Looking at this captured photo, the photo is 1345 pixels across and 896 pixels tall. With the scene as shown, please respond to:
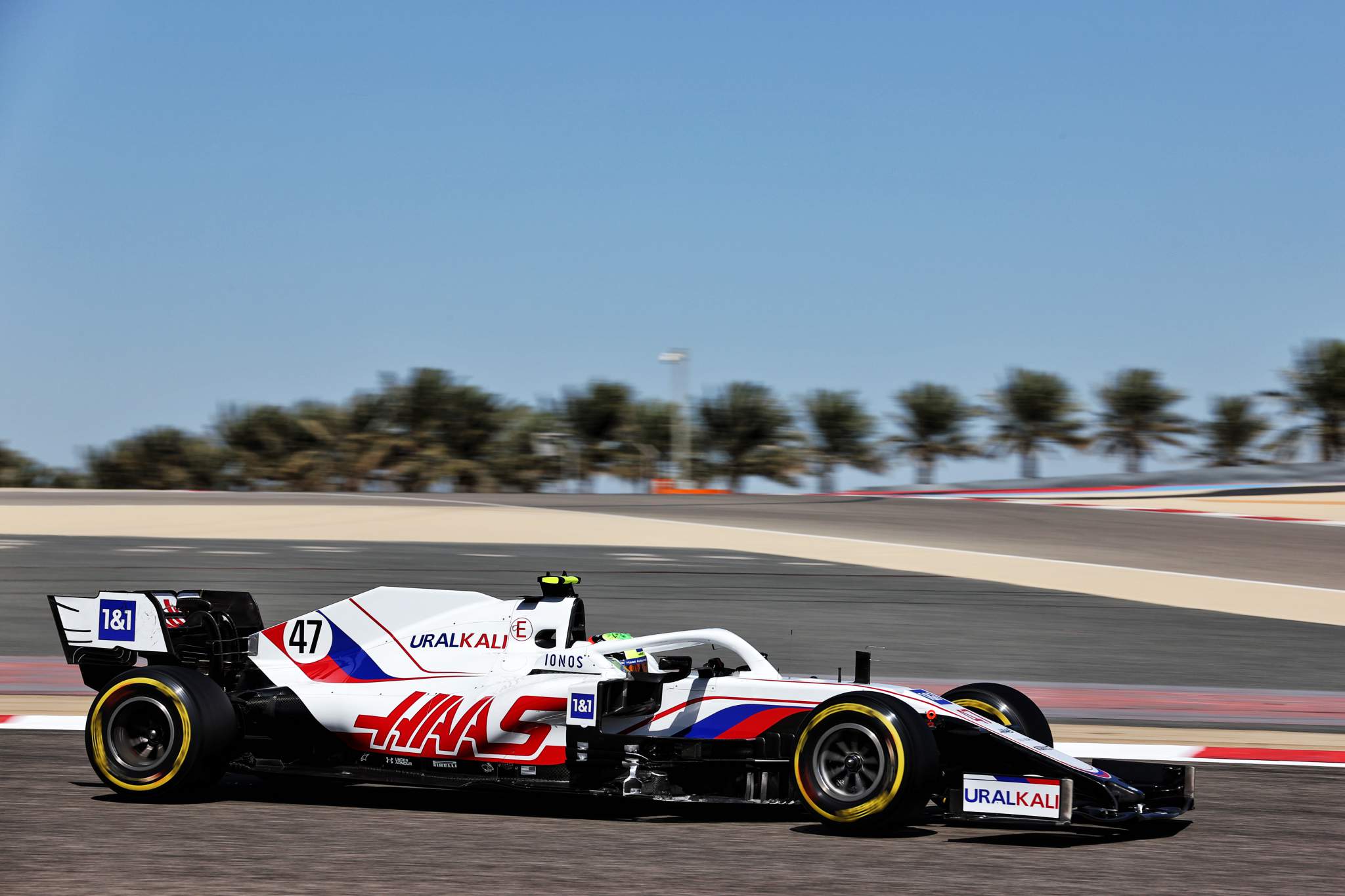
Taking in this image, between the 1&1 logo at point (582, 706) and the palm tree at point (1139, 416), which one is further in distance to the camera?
the palm tree at point (1139, 416)

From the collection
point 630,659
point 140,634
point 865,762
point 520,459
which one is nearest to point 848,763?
point 865,762

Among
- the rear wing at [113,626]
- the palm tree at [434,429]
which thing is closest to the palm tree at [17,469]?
the palm tree at [434,429]

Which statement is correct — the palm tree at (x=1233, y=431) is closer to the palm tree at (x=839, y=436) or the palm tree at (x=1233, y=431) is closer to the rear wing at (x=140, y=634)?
the palm tree at (x=839, y=436)

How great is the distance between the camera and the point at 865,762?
259 inches

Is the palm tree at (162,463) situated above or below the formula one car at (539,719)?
above

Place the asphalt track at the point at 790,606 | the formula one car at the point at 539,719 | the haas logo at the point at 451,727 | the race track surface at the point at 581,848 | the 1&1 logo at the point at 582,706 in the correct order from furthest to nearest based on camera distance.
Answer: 1. the asphalt track at the point at 790,606
2. the haas logo at the point at 451,727
3. the 1&1 logo at the point at 582,706
4. the formula one car at the point at 539,719
5. the race track surface at the point at 581,848

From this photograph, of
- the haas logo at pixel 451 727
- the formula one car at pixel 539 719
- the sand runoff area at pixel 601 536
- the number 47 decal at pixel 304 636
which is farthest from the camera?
the sand runoff area at pixel 601 536

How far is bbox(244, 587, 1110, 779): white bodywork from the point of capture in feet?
23.3

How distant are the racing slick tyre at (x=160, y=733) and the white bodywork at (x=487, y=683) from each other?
478 millimetres

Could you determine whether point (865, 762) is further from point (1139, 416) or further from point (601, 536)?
point (1139, 416)

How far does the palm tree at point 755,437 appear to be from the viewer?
6550 centimetres

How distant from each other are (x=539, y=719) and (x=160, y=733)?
77.5 inches

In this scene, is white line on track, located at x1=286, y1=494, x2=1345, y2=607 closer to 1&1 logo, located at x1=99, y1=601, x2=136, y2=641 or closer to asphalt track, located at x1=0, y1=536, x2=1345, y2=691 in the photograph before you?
asphalt track, located at x1=0, y1=536, x2=1345, y2=691

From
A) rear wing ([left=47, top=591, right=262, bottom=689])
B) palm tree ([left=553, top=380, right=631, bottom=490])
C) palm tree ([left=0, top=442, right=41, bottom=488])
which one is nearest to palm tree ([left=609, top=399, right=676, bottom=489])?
palm tree ([left=553, top=380, right=631, bottom=490])
